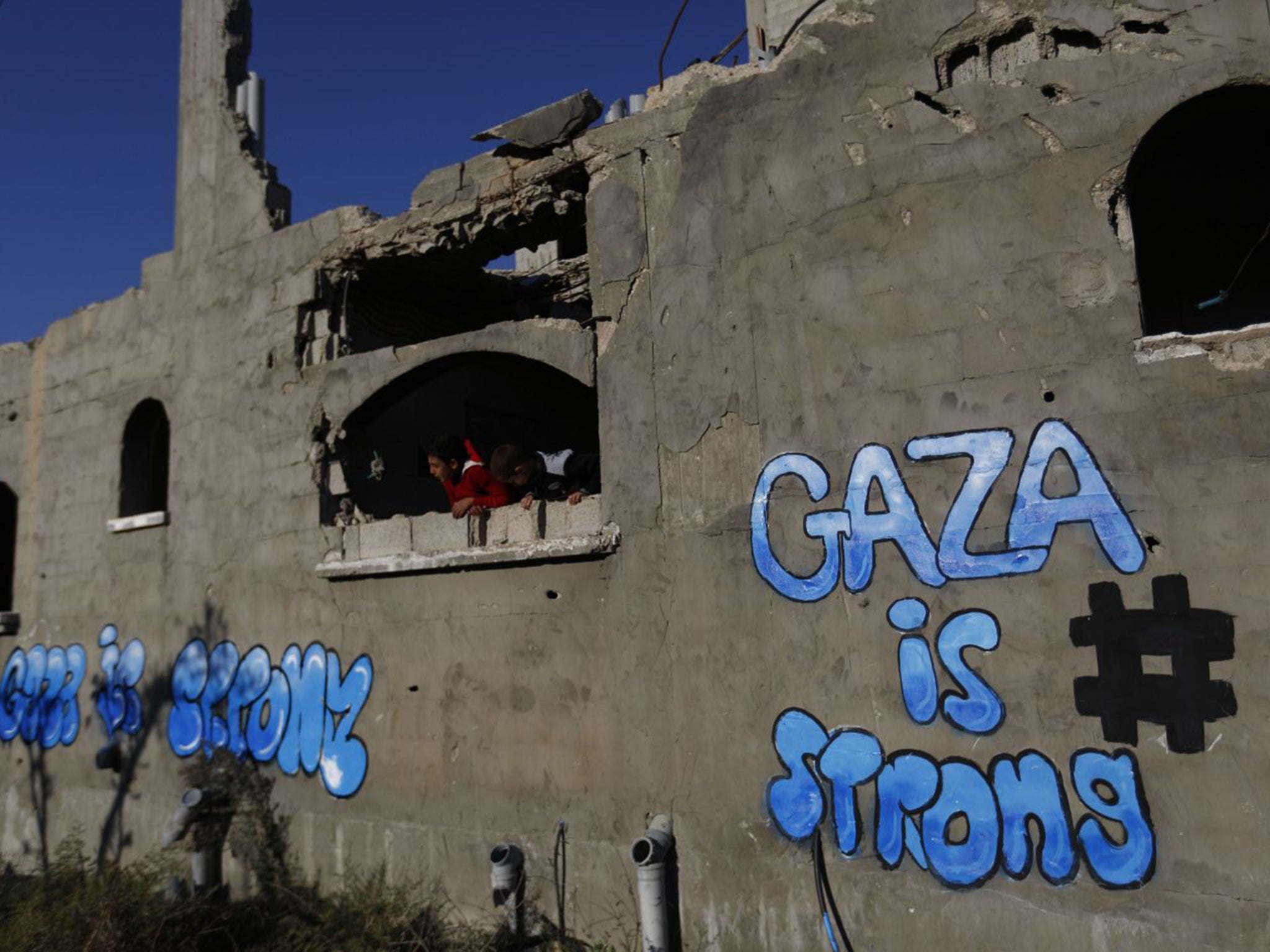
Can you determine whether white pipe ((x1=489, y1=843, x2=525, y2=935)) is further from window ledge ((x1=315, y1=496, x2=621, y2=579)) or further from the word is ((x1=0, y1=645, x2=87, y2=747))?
the word is ((x1=0, y1=645, x2=87, y2=747))

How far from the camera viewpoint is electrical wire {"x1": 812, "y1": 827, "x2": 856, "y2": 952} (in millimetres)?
5398

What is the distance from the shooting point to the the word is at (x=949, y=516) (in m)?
5.02

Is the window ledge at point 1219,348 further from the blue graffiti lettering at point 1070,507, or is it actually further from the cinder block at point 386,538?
the cinder block at point 386,538

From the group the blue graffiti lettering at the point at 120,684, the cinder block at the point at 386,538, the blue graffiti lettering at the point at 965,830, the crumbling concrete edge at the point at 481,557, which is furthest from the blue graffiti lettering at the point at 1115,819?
the blue graffiti lettering at the point at 120,684

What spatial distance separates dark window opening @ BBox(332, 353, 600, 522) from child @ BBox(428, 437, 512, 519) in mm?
608

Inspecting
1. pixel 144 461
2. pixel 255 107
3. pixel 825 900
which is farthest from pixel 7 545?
pixel 825 900

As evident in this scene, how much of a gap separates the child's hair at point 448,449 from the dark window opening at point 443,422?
536 mm

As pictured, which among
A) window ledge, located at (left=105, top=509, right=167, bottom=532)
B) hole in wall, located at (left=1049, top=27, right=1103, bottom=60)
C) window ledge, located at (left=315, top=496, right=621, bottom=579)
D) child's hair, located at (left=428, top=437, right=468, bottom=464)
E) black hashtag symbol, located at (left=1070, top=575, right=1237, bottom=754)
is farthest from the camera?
window ledge, located at (left=105, top=509, right=167, bottom=532)

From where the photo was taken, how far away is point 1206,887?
15.0 feet

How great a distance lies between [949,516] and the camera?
5344 millimetres

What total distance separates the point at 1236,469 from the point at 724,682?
112 inches

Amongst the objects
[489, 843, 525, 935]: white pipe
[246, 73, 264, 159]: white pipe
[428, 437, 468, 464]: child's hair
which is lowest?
[489, 843, 525, 935]: white pipe

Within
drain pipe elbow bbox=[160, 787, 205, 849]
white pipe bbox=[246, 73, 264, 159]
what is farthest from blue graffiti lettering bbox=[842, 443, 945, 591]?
white pipe bbox=[246, 73, 264, 159]

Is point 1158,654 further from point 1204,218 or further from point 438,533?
point 438,533
